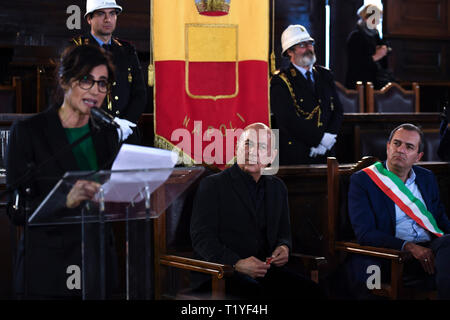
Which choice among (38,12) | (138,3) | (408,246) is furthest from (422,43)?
(408,246)

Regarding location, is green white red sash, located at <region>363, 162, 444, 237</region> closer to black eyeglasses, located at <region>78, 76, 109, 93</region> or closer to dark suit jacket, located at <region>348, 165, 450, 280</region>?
dark suit jacket, located at <region>348, 165, 450, 280</region>

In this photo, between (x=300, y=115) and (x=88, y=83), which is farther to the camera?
(x=300, y=115)

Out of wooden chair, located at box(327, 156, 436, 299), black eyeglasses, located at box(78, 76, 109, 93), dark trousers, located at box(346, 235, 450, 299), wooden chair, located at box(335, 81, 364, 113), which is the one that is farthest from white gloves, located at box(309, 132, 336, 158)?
black eyeglasses, located at box(78, 76, 109, 93)

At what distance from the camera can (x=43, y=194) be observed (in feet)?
7.08

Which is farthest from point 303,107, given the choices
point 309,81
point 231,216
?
point 231,216

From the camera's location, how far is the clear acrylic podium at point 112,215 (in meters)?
1.91

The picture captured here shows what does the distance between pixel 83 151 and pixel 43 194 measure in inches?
8.3

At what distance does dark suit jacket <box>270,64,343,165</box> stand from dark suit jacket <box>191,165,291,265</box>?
1.47m

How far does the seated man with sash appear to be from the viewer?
135 inches

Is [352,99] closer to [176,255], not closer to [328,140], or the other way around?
[328,140]

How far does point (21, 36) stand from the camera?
730 centimetres

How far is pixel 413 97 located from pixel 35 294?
5356 millimetres

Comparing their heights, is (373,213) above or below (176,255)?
above

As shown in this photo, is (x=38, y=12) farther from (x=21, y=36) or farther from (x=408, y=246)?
(x=408, y=246)
